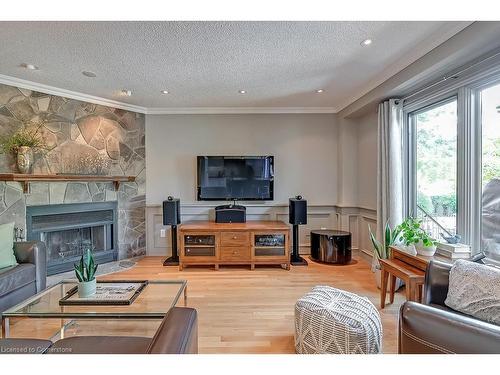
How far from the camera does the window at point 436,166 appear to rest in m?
2.53

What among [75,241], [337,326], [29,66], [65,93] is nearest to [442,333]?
[337,326]

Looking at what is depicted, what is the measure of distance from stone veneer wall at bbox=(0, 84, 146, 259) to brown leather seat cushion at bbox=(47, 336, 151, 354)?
2485 millimetres

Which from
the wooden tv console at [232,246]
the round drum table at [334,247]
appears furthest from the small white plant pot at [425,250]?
the wooden tv console at [232,246]

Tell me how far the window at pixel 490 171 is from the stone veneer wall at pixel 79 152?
4226 millimetres

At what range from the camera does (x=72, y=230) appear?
3.62 meters

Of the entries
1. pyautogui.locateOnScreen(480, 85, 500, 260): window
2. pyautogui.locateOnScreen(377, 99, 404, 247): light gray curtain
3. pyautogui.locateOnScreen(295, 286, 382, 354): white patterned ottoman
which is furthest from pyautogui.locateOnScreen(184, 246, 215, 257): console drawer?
pyautogui.locateOnScreen(480, 85, 500, 260): window

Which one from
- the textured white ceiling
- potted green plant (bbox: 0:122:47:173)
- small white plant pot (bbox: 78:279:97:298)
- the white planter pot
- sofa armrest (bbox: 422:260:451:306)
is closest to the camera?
sofa armrest (bbox: 422:260:451:306)

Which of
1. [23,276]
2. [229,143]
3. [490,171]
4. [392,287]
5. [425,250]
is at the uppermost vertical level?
[229,143]

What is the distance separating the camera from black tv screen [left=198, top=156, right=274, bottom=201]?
407cm

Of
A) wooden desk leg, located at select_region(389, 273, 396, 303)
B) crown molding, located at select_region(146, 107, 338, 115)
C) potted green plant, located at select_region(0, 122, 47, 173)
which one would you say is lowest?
wooden desk leg, located at select_region(389, 273, 396, 303)

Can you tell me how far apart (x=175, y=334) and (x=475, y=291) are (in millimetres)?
1652

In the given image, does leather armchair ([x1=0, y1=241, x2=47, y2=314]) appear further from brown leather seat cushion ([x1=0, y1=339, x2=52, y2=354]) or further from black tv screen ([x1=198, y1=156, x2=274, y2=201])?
black tv screen ([x1=198, y1=156, x2=274, y2=201])

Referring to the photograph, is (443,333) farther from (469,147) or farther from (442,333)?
(469,147)
